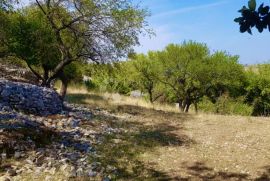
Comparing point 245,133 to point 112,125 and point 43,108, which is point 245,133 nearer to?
point 112,125

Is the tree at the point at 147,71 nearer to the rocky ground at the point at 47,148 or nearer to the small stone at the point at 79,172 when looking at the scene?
the rocky ground at the point at 47,148

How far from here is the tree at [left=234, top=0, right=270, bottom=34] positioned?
4992 mm

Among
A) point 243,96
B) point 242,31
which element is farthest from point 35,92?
point 243,96

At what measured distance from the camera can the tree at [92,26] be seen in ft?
76.5

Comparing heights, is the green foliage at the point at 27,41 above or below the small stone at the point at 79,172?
above

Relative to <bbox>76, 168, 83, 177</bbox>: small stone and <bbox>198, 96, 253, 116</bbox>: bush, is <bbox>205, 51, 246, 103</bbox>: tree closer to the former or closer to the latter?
<bbox>198, 96, 253, 116</bbox>: bush

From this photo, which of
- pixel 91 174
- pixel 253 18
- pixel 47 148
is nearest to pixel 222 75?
pixel 47 148

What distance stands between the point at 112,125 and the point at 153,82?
3355cm

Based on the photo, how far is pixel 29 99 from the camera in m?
20.0

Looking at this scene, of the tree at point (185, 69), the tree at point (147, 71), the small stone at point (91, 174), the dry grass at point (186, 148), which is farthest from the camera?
the tree at point (147, 71)

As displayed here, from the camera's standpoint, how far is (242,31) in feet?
16.8

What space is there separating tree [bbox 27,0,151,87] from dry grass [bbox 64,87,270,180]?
400cm

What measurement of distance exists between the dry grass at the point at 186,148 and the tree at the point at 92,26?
13.1ft

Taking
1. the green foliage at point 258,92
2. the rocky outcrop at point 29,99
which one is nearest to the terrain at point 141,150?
the rocky outcrop at point 29,99
